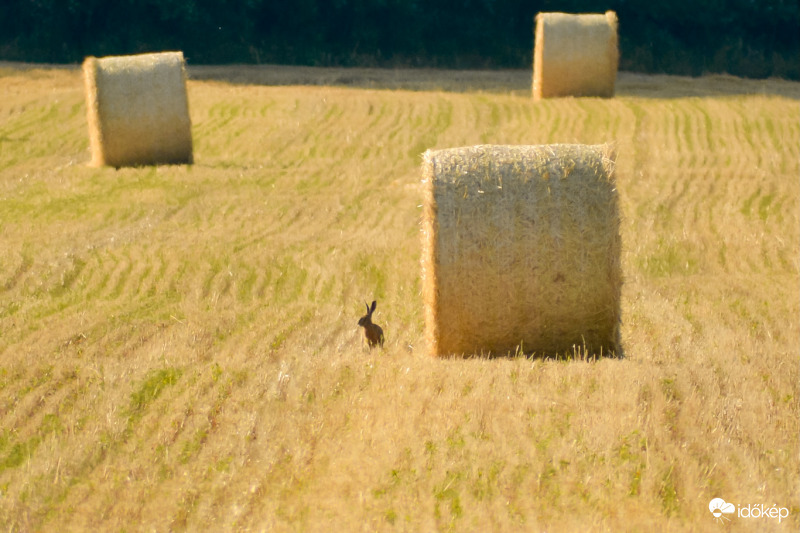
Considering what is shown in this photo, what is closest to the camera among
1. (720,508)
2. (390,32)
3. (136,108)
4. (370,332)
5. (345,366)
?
(720,508)

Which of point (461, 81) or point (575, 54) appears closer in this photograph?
point (575, 54)

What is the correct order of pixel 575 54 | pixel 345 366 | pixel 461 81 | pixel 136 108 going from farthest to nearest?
pixel 461 81 → pixel 575 54 → pixel 136 108 → pixel 345 366

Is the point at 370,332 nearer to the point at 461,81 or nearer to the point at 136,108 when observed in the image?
the point at 136,108

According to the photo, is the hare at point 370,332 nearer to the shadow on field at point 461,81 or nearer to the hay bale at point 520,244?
the hay bale at point 520,244

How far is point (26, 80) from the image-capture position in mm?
26156

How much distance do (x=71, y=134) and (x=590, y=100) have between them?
34.0ft

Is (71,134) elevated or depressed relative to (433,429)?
depressed

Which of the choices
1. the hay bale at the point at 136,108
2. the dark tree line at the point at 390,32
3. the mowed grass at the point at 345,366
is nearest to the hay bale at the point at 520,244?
the mowed grass at the point at 345,366

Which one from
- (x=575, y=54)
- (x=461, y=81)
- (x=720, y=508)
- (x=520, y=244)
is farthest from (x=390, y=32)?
(x=720, y=508)

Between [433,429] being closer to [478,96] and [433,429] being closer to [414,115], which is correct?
[414,115]

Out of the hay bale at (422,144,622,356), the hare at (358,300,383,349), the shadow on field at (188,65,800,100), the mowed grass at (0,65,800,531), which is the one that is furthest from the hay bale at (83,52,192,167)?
the hay bale at (422,144,622,356)

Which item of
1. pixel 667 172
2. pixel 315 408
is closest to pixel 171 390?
pixel 315 408

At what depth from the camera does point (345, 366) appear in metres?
8.02

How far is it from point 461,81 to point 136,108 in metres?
12.1
